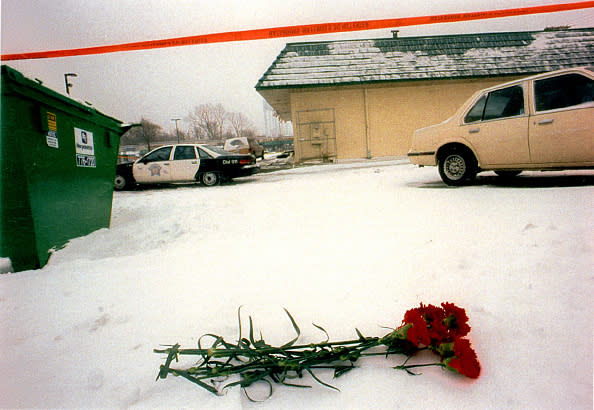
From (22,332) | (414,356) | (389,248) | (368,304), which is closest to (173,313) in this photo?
(22,332)

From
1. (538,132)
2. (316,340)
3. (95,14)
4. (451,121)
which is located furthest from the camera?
(451,121)

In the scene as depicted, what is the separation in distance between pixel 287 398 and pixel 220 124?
11.2ft

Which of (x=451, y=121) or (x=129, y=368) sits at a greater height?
(x=451, y=121)

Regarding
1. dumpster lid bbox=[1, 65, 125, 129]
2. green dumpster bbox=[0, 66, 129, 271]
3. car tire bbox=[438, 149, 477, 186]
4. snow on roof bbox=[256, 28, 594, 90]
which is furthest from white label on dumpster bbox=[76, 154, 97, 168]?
snow on roof bbox=[256, 28, 594, 90]

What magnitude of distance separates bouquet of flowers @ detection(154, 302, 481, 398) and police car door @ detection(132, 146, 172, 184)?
7.68 m

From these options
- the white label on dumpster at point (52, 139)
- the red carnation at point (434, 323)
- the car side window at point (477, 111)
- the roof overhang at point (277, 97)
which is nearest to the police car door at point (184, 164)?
the roof overhang at point (277, 97)

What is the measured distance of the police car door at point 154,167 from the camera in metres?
8.05

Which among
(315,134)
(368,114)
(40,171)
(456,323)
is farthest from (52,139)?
(368,114)

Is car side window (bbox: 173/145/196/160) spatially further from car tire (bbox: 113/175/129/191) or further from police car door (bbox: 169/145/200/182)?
car tire (bbox: 113/175/129/191)

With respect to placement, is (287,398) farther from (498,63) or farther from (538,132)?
(498,63)

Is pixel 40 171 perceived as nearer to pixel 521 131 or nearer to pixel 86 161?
pixel 86 161

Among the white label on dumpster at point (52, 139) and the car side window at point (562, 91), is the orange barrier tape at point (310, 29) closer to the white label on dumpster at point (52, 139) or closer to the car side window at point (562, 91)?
the white label on dumpster at point (52, 139)

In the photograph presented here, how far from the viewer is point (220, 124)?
12.5 ft

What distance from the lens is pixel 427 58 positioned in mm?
12414
